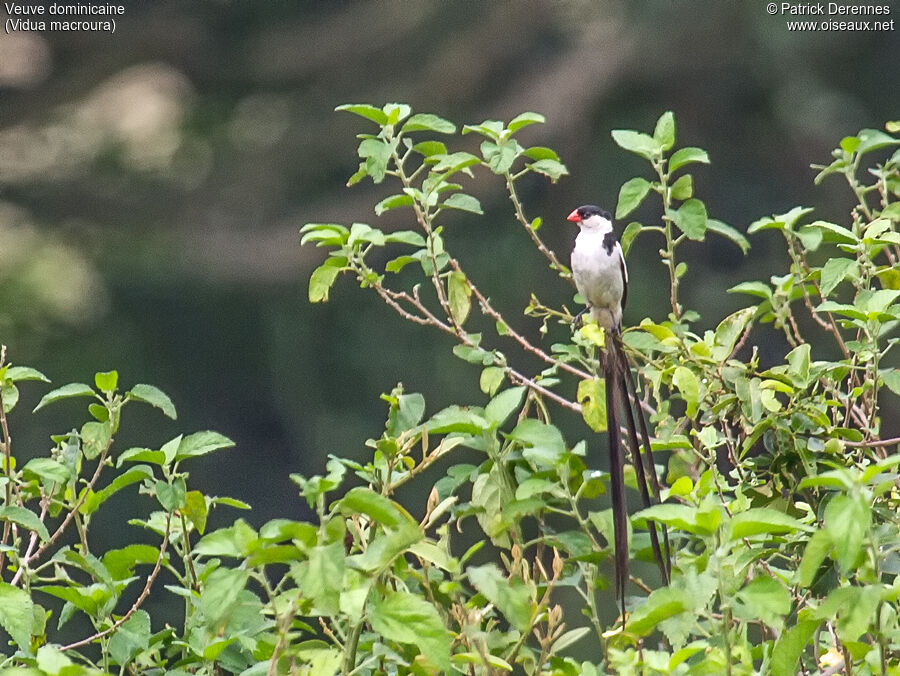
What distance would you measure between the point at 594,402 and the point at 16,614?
588 millimetres

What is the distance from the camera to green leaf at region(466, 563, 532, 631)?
799 millimetres

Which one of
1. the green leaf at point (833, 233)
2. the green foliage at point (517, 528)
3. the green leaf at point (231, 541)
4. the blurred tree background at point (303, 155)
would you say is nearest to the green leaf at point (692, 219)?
the green foliage at point (517, 528)

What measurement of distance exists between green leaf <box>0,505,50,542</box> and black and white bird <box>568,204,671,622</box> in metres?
0.46

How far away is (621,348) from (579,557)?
45 cm

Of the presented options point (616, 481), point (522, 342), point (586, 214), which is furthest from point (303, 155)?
point (616, 481)

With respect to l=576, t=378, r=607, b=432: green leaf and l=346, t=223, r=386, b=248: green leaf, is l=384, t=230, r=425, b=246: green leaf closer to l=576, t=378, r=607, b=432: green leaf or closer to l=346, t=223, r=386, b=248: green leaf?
l=346, t=223, r=386, b=248: green leaf

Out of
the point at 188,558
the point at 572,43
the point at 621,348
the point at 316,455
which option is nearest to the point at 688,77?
the point at 572,43

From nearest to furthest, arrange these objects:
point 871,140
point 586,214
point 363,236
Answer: point 363,236 < point 871,140 < point 586,214

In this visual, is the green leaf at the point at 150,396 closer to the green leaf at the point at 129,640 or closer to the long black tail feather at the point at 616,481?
the green leaf at the point at 129,640

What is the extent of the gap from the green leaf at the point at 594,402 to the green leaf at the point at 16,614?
0.56m

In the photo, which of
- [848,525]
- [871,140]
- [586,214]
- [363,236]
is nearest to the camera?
[848,525]

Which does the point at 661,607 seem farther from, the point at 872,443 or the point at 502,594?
the point at 872,443

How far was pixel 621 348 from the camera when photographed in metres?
1.35

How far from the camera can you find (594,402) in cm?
122
